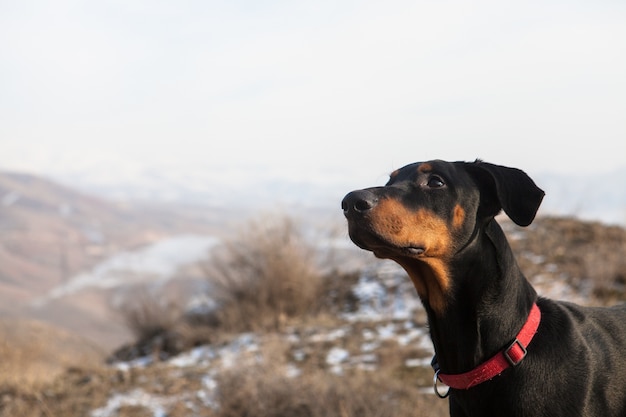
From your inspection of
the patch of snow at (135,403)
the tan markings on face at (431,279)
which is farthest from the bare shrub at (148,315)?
the tan markings on face at (431,279)

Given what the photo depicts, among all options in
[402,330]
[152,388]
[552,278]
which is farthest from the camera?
[552,278]

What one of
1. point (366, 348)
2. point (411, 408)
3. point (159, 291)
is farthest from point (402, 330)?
point (159, 291)

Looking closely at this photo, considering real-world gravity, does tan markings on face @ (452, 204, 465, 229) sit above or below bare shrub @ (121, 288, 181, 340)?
above

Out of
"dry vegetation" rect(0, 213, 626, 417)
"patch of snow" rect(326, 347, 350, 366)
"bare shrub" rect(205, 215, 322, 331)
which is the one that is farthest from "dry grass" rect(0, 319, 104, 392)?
"patch of snow" rect(326, 347, 350, 366)

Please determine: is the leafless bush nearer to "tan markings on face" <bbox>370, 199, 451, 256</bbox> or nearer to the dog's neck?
the dog's neck

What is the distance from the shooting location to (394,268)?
36.1ft

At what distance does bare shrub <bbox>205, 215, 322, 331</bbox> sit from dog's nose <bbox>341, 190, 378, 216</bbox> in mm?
6613

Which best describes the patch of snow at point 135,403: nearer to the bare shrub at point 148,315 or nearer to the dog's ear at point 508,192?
the bare shrub at point 148,315

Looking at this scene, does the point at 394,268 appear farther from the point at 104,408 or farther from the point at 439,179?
the point at 439,179

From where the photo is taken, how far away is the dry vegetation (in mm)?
5000

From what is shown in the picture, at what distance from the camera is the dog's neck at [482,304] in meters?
2.58

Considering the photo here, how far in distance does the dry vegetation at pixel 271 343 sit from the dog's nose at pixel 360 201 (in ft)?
8.31

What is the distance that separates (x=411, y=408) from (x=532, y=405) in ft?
7.97

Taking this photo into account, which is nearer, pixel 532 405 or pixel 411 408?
pixel 532 405
